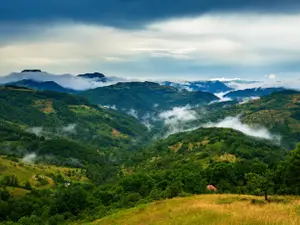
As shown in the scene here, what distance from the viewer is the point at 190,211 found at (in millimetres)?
36562

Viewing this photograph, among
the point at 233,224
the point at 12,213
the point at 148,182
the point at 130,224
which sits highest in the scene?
the point at 233,224

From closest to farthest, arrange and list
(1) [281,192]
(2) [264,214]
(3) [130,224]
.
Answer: (2) [264,214] → (3) [130,224] → (1) [281,192]

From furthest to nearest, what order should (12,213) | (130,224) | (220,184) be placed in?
(12,213)
(220,184)
(130,224)

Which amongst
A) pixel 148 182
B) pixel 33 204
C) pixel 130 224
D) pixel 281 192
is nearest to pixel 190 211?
pixel 130 224

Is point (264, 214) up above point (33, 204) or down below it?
above

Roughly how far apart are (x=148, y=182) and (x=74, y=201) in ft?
127

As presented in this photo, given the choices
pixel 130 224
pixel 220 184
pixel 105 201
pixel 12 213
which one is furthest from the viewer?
pixel 12 213

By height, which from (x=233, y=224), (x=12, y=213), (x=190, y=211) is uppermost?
(x=233, y=224)

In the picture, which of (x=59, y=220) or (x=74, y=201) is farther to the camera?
(x=74, y=201)

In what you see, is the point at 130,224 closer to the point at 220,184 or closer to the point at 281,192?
the point at 281,192

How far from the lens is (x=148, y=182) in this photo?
15238 cm

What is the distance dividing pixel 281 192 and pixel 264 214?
59943 millimetres

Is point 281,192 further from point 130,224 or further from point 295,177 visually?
point 130,224

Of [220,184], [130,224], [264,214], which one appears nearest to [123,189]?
[220,184]
